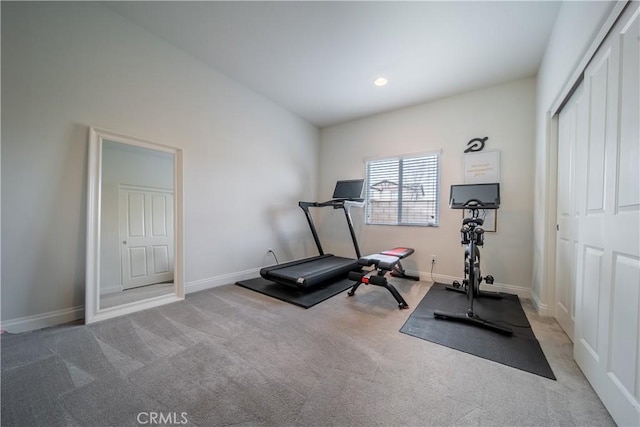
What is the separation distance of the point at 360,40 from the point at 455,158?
2259 millimetres

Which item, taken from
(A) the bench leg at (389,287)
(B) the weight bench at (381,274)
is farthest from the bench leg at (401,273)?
(A) the bench leg at (389,287)

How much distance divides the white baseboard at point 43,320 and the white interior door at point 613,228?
3955 mm

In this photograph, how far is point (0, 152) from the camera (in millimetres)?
1786

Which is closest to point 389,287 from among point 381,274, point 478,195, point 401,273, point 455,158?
point 381,274

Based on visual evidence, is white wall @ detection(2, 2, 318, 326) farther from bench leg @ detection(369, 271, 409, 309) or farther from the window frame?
the window frame

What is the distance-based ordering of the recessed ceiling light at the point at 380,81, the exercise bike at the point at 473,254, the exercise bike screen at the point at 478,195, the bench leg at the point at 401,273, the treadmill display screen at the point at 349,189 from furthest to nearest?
the treadmill display screen at the point at 349,189
the bench leg at the point at 401,273
the recessed ceiling light at the point at 380,81
the exercise bike screen at the point at 478,195
the exercise bike at the point at 473,254

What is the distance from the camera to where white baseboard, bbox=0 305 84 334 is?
6.04 ft

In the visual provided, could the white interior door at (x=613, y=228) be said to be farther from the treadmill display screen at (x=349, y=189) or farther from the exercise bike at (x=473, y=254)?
the treadmill display screen at (x=349, y=189)

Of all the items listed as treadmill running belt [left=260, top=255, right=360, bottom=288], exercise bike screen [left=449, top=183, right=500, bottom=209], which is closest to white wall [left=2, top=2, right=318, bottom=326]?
treadmill running belt [left=260, top=255, right=360, bottom=288]

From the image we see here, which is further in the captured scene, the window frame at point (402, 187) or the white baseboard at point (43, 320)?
the window frame at point (402, 187)

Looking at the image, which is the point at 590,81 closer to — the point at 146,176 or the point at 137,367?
the point at 137,367

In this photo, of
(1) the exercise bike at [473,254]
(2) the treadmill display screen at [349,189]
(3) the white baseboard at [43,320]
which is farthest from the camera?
(2) the treadmill display screen at [349,189]

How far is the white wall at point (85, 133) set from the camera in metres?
1.87

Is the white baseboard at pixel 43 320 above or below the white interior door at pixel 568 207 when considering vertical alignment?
below
